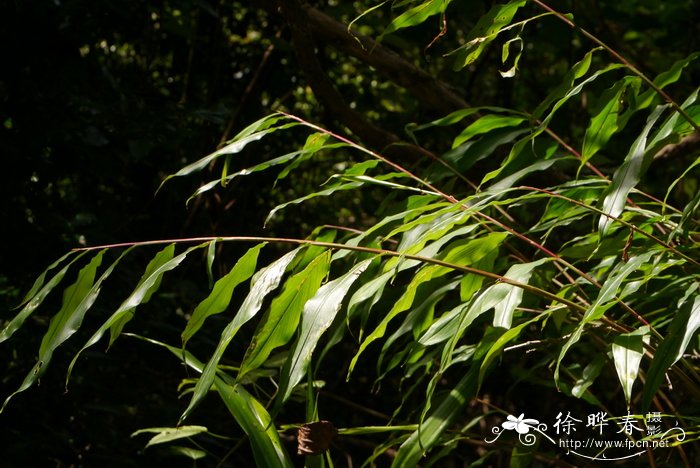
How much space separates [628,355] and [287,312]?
0.27 meters

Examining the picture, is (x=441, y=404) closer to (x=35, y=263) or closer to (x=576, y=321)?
(x=576, y=321)

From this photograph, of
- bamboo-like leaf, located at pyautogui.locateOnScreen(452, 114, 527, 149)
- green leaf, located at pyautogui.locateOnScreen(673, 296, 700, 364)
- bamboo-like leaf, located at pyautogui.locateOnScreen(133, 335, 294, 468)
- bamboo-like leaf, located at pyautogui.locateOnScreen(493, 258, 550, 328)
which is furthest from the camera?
bamboo-like leaf, located at pyautogui.locateOnScreen(452, 114, 527, 149)

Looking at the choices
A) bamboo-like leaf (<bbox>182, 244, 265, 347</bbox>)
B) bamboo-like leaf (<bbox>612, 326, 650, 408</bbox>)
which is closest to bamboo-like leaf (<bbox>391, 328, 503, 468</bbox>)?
bamboo-like leaf (<bbox>612, 326, 650, 408</bbox>)

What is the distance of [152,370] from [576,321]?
91cm

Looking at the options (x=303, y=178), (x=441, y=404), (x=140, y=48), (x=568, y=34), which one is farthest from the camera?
(x=303, y=178)

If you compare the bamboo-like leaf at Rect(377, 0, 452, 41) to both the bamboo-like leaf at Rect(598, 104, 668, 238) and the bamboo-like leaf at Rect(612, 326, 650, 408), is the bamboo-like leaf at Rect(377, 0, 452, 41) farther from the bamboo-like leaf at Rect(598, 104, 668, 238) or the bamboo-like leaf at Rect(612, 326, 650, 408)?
the bamboo-like leaf at Rect(612, 326, 650, 408)

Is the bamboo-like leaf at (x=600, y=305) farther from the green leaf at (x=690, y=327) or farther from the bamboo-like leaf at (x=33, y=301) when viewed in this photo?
the bamboo-like leaf at (x=33, y=301)

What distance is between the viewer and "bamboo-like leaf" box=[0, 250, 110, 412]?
603mm

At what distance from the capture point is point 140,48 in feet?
6.65

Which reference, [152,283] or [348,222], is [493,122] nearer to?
[152,283]

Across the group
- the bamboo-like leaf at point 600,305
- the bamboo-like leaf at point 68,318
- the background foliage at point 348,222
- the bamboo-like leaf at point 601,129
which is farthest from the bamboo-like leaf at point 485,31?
the bamboo-like leaf at point 68,318

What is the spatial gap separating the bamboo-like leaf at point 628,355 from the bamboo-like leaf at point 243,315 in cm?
27

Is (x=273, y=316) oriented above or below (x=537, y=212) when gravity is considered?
above

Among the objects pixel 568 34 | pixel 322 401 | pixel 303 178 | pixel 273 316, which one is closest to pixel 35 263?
pixel 322 401
